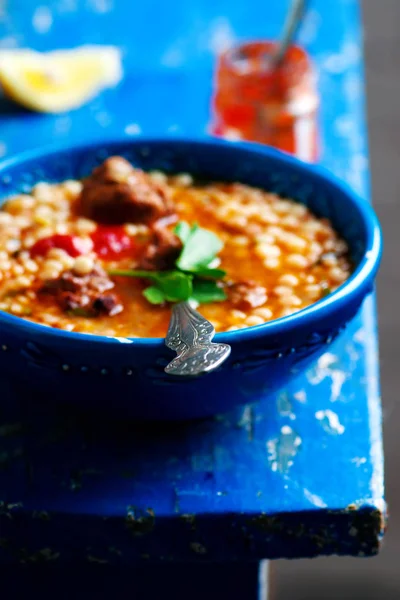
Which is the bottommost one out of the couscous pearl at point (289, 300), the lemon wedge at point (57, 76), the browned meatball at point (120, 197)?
the couscous pearl at point (289, 300)

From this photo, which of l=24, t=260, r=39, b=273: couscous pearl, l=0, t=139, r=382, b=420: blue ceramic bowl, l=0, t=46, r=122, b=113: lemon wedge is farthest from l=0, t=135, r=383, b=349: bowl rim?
l=0, t=46, r=122, b=113: lemon wedge

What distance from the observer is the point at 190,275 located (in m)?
1.30

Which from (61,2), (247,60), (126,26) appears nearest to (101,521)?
(247,60)

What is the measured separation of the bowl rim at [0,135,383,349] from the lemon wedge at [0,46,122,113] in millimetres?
662

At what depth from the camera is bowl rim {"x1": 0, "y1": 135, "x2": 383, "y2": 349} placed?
3.62 feet

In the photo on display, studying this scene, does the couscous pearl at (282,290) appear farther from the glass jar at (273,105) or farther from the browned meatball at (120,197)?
the glass jar at (273,105)

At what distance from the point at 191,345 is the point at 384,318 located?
2.34 meters

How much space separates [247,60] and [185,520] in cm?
119

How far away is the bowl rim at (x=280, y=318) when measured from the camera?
1.10 m

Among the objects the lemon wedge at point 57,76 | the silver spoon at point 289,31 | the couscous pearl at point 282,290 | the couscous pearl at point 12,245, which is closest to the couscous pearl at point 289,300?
the couscous pearl at point 282,290

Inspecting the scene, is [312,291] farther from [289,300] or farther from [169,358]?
[169,358]

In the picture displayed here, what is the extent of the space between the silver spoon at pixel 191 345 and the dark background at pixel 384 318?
0.64m

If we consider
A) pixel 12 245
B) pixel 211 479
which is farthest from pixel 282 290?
pixel 12 245

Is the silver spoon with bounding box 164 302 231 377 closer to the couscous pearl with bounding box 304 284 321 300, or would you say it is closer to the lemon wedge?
the couscous pearl with bounding box 304 284 321 300
